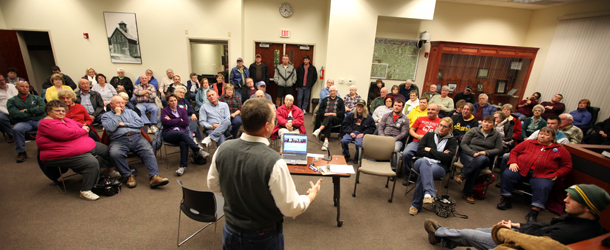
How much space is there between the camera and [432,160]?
3.50m

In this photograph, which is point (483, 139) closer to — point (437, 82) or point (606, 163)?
point (606, 163)

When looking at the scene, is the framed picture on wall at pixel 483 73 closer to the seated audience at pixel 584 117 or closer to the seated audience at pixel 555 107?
the seated audience at pixel 555 107

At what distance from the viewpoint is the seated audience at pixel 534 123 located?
15.0 ft

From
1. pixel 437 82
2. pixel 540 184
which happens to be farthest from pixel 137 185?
pixel 437 82

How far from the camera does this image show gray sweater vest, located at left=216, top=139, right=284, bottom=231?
1227 mm

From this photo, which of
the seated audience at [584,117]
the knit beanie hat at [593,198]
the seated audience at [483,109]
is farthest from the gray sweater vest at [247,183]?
the seated audience at [584,117]

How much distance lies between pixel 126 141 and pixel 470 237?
431cm

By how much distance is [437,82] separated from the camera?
313 inches

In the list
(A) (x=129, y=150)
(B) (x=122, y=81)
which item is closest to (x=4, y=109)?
(B) (x=122, y=81)

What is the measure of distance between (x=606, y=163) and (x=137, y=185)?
5.91m

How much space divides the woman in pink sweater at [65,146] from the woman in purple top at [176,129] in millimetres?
938

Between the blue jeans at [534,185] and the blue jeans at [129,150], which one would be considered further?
the blue jeans at [129,150]

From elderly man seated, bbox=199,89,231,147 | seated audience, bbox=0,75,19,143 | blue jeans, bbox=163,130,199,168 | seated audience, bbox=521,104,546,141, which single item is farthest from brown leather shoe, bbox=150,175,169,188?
seated audience, bbox=521,104,546,141

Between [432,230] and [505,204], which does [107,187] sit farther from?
[505,204]
